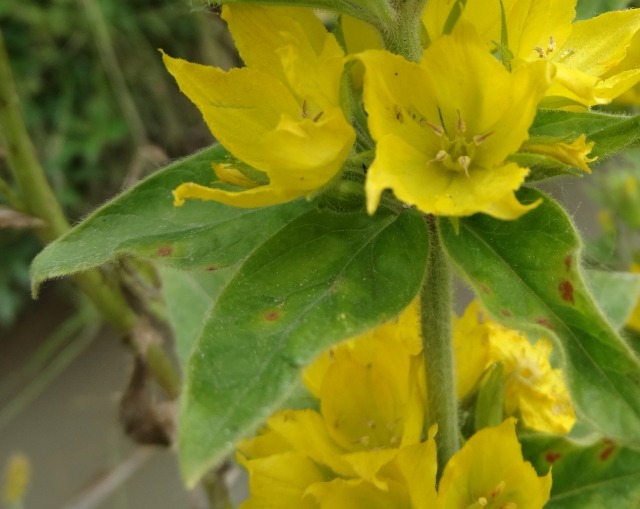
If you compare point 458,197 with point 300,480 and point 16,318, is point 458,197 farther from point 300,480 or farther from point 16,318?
point 16,318

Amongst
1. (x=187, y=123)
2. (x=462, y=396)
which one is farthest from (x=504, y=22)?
(x=187, y=123)

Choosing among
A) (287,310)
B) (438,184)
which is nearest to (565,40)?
(438,184)

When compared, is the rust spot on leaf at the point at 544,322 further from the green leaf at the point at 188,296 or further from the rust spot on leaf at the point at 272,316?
the green leaf at the point at 188,296

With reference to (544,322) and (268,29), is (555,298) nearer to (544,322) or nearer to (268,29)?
(544,322)

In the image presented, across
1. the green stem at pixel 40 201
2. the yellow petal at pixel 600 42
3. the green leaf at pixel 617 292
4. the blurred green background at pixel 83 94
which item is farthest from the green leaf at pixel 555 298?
the blurred green background at pixel 83 94

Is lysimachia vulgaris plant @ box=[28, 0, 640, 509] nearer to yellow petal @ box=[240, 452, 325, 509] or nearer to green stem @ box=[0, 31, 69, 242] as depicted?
yellow petal @ box=[240, 452, 325, 509]

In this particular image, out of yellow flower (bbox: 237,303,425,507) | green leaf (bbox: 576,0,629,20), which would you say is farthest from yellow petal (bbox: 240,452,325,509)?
green leaf (bbox: 576,0,629,20)
